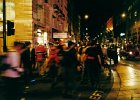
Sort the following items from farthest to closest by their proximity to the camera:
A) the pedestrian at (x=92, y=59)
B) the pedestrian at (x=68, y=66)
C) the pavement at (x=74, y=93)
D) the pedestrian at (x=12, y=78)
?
1. the pedestrian at (x=92, y=59)
2. the pedestrian at (x=68, y=66)
3. the pavement at (x=74, y=93)
4. the pedestrian at (x=12, y=78)

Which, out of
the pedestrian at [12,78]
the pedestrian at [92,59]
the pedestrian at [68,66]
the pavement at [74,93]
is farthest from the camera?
the pedestrian at [92,59]

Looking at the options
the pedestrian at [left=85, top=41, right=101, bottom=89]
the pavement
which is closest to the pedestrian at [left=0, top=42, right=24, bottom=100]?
the pavement

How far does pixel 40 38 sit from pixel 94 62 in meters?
21.3

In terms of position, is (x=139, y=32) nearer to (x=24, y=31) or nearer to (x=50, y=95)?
(x=24, y=31)

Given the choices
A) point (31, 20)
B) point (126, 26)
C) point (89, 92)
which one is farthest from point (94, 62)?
point (126, 26)

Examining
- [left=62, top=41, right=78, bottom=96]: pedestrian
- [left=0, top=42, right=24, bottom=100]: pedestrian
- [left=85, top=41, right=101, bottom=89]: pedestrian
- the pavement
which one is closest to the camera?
[left=0, top=42, right=24, bottom=100]: pedestrian

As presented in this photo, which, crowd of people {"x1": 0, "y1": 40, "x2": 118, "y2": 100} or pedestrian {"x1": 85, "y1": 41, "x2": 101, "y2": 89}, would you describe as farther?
pedestrian {"x1": 85, "y1": 41, "x2": 101, "y2": 89}

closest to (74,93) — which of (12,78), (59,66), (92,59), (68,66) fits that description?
(68,66)

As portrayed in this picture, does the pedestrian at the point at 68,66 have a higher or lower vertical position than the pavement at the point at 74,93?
higher

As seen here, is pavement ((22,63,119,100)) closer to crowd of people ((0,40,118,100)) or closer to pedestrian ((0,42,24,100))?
crowd of people ((0,40,118,100))

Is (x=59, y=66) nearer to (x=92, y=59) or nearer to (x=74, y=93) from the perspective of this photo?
(x=74, y=93)

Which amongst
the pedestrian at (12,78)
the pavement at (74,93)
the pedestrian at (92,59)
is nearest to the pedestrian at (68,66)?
the pavement at (74,93)

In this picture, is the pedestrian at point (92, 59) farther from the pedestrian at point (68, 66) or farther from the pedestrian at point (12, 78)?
the pedestrian at point (12, 78)

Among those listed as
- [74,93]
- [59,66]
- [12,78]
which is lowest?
[74,93]
